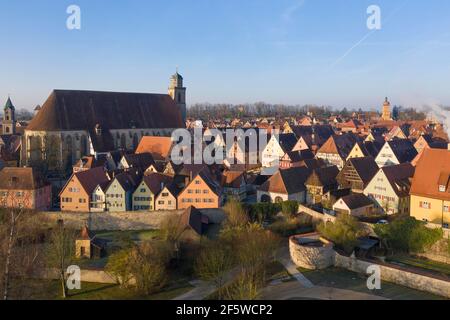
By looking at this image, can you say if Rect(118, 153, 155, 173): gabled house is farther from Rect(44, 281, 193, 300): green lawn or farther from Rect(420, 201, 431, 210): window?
Rect(420, 201, 431, 210): window

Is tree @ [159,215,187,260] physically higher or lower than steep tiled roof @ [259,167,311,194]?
lower

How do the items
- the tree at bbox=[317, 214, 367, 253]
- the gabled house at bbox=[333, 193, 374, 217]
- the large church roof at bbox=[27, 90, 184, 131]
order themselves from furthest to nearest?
the large church roof at bbox=[27, 90, 184, 131] < the gabled house at bbox=[333, 193, 374, 217] < the tree at bbox=[317, 214, 367, 253]

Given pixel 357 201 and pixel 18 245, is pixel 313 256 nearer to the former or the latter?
pixel 357 201

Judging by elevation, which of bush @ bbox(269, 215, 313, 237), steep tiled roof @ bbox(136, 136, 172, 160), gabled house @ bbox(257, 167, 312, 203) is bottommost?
bush @ bbox(269, 215, 313, 237)

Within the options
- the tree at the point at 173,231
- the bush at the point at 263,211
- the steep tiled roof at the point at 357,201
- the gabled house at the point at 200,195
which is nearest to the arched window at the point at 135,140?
the gabled house at the point at 200,195

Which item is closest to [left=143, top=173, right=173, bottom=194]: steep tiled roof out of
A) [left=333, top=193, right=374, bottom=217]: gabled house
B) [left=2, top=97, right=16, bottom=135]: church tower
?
[left=333, top=193, right=374, bottom=217]: gabled house
